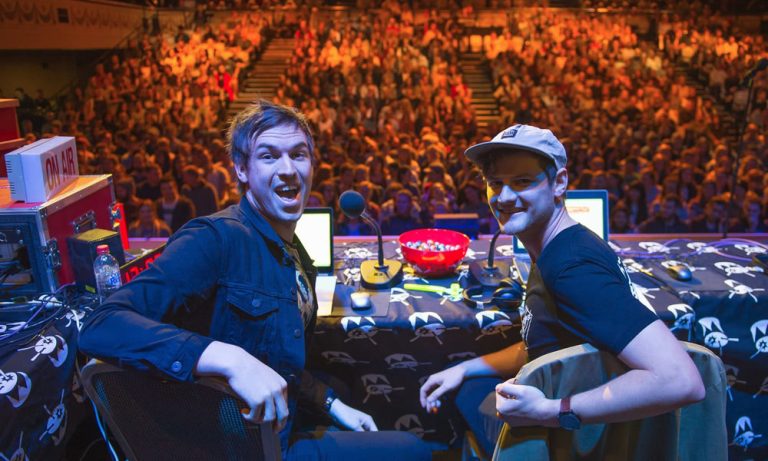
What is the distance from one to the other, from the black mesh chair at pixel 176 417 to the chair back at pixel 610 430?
520 millimetres

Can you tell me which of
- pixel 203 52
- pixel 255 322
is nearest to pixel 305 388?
pixel 255 322

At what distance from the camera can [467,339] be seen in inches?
92.4

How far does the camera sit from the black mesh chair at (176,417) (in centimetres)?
97

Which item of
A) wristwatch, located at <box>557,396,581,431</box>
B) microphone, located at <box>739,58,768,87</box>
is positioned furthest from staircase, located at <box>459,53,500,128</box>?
wristwatch, located at <box>557,396,581,431</box>

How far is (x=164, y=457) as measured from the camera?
1.06m

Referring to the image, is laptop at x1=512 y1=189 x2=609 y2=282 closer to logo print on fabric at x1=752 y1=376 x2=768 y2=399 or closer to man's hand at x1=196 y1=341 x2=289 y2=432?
logo print on fabric at x1=752 y1=376 x2=768 y2=399

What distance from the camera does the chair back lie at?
109 centimetres

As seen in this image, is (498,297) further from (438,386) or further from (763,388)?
(763,388)

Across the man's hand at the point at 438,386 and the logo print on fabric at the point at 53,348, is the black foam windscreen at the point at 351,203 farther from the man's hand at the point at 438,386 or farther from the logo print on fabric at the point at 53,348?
the logo print on fabric at the point at 53,348

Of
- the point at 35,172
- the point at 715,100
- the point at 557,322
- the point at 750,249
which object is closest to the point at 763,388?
the point at 750,249

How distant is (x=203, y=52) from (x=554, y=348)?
12485 mm

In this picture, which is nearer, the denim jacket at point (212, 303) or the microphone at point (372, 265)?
the denim jacket at point (212, 303)

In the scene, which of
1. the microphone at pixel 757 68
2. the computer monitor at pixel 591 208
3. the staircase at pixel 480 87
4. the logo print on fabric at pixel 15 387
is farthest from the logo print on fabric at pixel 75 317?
the staircase at pixel 480 87

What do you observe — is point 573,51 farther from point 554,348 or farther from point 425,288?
point 554,348
